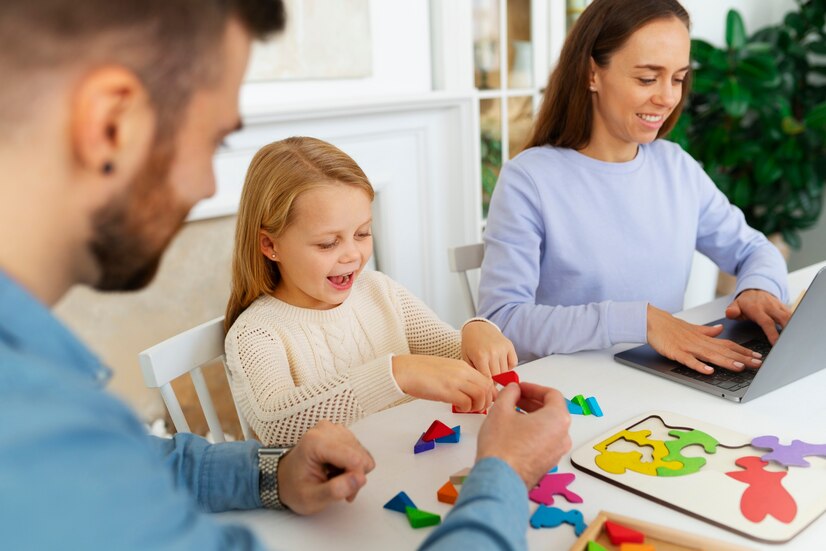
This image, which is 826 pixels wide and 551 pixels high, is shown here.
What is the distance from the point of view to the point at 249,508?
2.83 feet

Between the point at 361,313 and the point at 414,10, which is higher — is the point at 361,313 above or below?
below

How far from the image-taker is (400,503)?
827mm

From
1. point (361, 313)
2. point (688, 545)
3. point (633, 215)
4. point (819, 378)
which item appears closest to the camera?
point (688, 545)

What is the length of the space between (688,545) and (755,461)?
0.72 ft

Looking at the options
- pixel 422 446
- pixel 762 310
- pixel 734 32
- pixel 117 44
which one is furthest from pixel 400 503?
pixel 734 32

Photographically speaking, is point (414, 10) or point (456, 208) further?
point (456, 208)

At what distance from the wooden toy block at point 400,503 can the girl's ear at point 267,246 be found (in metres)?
0.62

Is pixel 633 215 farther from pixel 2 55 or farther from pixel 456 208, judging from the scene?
Result: pixel 2 55

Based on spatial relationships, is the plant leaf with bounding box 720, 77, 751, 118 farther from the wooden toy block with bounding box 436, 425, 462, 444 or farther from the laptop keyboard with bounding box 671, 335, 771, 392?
the wooden toy block with bounding box 436, 425, 462, 444

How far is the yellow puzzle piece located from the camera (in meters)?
0.88

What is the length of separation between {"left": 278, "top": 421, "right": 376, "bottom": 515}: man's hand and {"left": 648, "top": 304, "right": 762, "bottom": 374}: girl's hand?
64 cm

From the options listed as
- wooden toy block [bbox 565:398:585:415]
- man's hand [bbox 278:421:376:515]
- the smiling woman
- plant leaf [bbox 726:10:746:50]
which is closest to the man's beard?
man's hand [bbox 278:421:376:515]

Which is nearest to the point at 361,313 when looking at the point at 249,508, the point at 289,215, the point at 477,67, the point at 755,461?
the point at 289,215

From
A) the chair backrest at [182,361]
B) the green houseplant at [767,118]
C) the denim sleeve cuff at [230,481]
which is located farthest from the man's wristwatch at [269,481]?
the green houseplant at [767,118]
